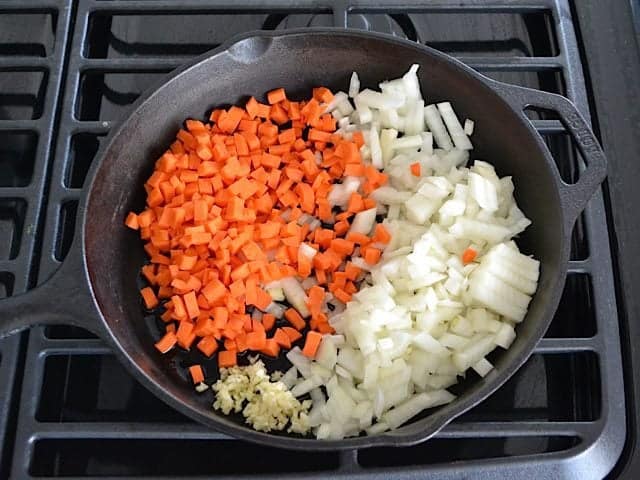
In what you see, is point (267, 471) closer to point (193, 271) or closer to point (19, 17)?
point (193, 271)

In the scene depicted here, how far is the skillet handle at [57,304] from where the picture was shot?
3.28ft

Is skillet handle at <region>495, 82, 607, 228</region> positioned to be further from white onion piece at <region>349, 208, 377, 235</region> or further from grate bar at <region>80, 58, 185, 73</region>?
grate bar at <region>80, 58, 185, 73</region>

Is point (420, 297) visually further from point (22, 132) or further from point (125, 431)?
point (22, 132)

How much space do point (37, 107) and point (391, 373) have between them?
85 centimetres

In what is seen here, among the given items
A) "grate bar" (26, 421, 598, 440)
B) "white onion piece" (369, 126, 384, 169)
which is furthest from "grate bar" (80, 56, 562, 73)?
"grate bar" (26, 421, 598, 440)

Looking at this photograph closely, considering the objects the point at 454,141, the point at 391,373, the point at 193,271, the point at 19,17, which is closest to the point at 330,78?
the point at 454,141

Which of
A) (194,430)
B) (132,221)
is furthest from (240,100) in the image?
(194,430)

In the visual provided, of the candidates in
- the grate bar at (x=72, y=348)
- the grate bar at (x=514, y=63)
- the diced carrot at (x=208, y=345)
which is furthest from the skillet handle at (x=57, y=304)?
the grate bar at (x=514, y=63)

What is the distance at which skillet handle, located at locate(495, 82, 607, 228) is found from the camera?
110 centimetres

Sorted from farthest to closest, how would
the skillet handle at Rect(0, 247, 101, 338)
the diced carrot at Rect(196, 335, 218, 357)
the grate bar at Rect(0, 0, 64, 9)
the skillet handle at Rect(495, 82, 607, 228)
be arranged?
the grate bar at Rect(0, 0, 64, 9)
the diced carrot at Rect(196, 335, 218, 357)
the skillet handle at Rect(495, 82, 607, 228)
the skillet handle at Rect(0, 247, 101, 338)

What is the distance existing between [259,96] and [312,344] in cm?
49

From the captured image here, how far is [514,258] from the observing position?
1.17 metres

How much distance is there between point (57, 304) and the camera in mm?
1017

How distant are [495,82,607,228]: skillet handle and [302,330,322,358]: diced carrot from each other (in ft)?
1.41
